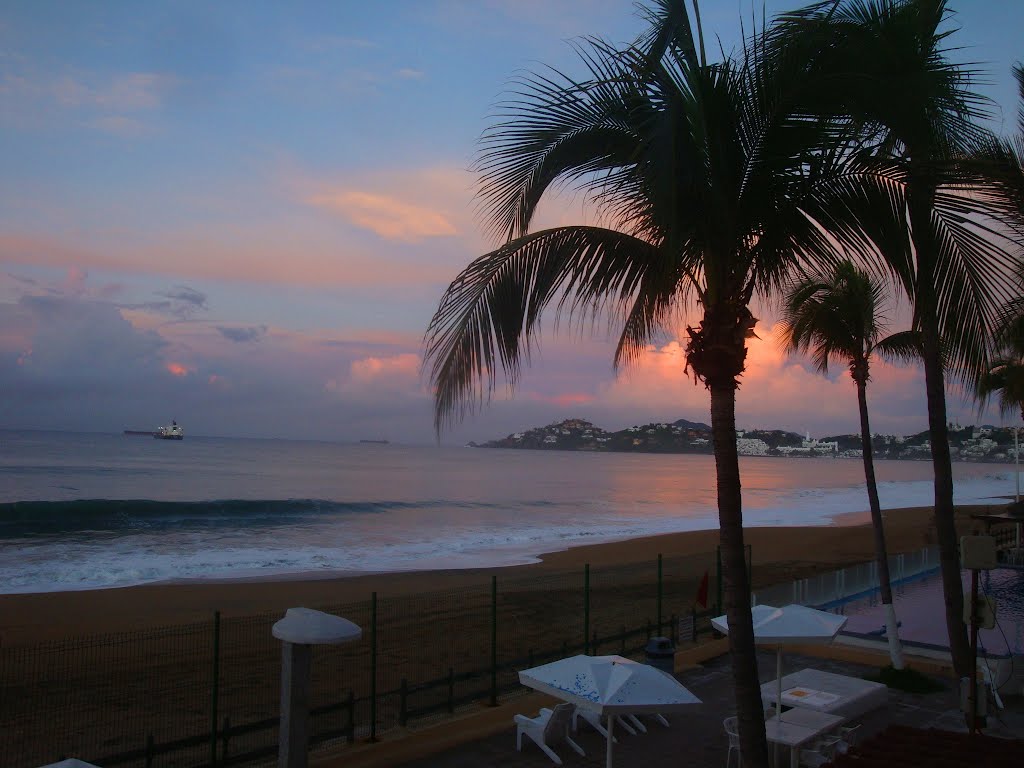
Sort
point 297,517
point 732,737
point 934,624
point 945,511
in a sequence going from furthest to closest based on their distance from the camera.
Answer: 1. point 297,517
2. point 934,624
3. point 945,511
4. point 732,737

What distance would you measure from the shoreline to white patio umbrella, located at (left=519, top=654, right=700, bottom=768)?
1434 centimetres

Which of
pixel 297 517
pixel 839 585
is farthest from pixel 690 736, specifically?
pixel 297 517

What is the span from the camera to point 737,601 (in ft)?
19.3

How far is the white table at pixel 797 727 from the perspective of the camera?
8.82m

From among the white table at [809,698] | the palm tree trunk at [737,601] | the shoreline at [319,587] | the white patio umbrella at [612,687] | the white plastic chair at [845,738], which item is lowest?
the shoreline at [319,587]

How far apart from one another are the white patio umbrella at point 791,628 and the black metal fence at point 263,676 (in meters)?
3.79

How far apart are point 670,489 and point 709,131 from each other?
9694cm

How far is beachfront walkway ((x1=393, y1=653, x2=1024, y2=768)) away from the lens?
9.50m

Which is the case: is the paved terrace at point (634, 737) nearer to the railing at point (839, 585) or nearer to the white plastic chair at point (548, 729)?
the white plastic chair at point (548, 729)

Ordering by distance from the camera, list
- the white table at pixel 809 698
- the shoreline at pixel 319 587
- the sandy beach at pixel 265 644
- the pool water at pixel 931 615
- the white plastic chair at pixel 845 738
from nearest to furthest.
→ the white plastic chair at pixel 845 738 < the white table at pixel 809 698 < the sandy beach at pixel 265 644 < the pool water at pixel 931 615 < the shoreline at pixel 319 587

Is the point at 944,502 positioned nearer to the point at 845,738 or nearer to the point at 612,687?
the point at 845,738

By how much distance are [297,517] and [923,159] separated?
52.1 metres

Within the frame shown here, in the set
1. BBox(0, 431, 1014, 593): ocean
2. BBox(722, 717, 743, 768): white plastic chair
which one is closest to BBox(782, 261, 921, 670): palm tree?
BBox(722, 717, 743, 768): white plastic chair

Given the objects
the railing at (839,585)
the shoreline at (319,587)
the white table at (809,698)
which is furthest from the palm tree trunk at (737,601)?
the shoreline at (319,587)
